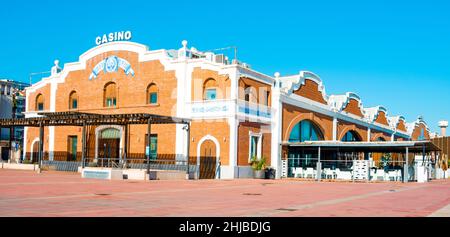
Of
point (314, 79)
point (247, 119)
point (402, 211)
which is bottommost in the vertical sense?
point (402, 211)

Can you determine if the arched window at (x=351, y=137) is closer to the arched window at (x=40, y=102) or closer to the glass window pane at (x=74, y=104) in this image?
the glass window pane at (x=74, y=104)

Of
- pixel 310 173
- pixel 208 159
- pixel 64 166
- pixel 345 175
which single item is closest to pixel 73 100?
pixel 64 166

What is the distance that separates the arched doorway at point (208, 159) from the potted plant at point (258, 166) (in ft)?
9.25

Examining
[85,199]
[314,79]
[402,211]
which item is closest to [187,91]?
[314,79]

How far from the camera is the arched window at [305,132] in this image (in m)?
42.6

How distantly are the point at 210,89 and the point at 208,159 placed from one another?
5.05 m

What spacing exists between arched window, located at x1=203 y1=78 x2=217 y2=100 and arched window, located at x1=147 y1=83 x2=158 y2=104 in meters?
4.68

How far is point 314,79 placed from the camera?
4575 cm

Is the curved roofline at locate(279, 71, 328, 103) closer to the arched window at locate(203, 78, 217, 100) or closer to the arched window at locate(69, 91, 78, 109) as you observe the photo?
the arched window at locate(203, 78, 217, 100)

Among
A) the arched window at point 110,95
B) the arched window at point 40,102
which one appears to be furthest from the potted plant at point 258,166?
the arched window at point 40,102

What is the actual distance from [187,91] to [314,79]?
13459mm

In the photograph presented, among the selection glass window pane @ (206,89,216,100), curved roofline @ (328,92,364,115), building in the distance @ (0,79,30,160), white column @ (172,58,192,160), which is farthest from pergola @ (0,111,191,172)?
curved roofline @ (328,92,364,115)

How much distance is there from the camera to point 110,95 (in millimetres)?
43000
